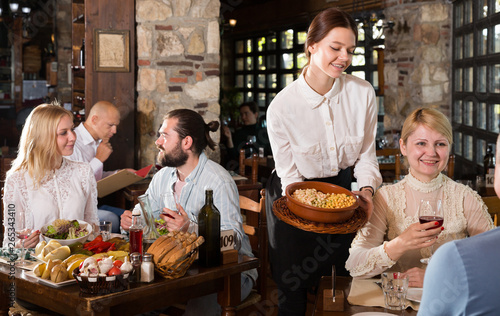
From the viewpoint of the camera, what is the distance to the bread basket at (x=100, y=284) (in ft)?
6.19

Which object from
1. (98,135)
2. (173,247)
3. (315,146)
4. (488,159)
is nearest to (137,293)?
(173,247)

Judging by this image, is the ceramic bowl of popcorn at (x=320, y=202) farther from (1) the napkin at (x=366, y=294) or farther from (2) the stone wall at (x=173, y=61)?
(2) the stone wall at (x=173, y=61)

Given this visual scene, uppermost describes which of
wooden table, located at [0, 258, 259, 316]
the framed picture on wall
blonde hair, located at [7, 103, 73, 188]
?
the framed picture on wall

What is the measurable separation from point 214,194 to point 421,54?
14.1ft

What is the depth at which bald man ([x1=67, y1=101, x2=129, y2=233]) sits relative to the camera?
4598 mm

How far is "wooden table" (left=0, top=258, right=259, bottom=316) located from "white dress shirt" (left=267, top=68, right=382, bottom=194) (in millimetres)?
584

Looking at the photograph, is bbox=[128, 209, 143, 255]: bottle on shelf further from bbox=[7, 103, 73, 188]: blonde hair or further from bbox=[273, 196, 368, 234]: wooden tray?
bbox=[7, 103, 73, 188]: blonde hair

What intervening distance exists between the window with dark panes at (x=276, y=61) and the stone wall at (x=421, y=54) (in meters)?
0.39

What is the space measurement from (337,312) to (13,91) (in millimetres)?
10657

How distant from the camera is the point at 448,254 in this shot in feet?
3.32

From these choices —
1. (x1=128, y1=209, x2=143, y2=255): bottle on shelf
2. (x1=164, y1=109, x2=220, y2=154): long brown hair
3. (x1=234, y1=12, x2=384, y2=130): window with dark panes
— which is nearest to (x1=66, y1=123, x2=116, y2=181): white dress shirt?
(x1=164, y1=109, x2=220, y2=154): long brown hair

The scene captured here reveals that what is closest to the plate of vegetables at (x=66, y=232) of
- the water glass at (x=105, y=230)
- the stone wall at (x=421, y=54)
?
the water glass at (x=105, y=230)

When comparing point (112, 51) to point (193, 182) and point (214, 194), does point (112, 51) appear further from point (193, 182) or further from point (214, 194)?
point (214, 194)

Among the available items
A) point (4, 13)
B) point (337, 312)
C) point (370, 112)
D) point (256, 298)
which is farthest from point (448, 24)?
point (4, 13)
